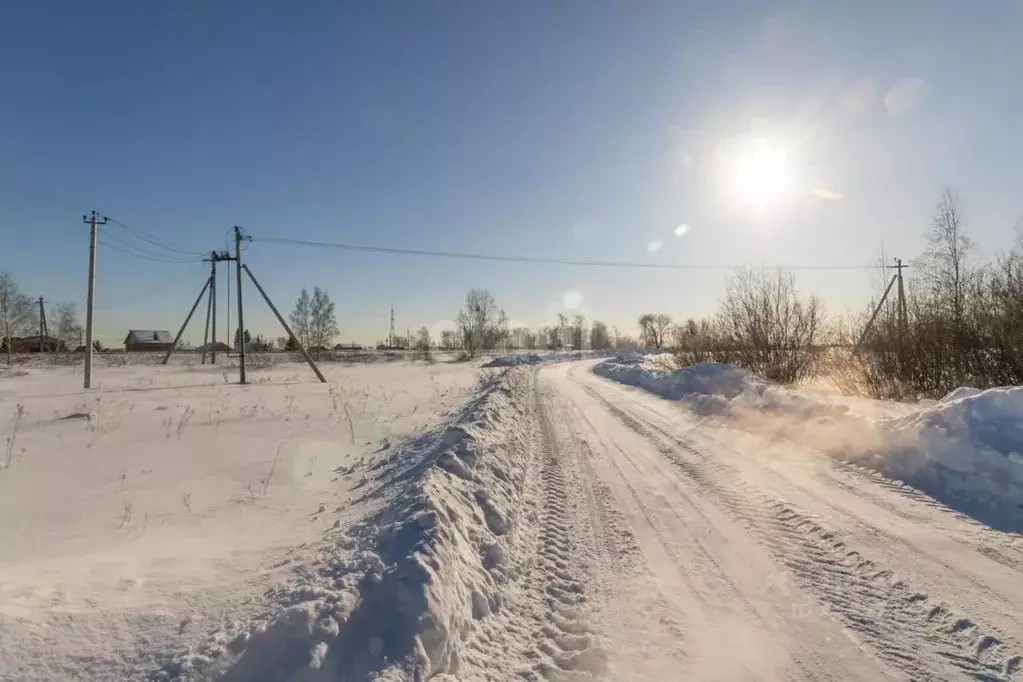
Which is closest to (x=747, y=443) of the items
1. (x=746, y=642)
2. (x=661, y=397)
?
(x=746, y=642)

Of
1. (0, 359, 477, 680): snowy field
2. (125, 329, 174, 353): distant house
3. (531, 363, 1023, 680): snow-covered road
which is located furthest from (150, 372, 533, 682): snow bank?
(125, 329, 174, 353): distant house

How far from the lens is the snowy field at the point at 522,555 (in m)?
2.92

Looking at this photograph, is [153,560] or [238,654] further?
[153,560]

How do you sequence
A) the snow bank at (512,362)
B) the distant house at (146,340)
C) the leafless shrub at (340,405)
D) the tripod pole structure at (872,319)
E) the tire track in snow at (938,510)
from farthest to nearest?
the distant house at (146,340) < the snow bank at (512,362) < the tripod pole structure at (872,319) < the leafless shrub at (340,405) < the tire track in snow at (938,510)

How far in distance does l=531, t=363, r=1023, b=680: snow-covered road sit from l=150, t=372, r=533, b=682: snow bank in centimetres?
56

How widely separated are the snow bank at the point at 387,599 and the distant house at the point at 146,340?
102896mm

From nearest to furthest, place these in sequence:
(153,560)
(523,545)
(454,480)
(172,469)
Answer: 1. (153,560)
2. (523,545)
3. (454,480)
4. (172,469)

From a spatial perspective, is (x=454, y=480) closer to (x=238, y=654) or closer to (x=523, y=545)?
(x=523, y=545)

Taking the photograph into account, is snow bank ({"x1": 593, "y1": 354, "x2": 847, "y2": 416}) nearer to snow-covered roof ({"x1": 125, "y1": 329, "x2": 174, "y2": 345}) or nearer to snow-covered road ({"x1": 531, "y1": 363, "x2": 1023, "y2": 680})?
snow-covered road ({"x1": 531, "y1": 363, "x2": 1023, "y2": 680})

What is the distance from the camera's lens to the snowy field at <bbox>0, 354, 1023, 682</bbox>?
2.92m

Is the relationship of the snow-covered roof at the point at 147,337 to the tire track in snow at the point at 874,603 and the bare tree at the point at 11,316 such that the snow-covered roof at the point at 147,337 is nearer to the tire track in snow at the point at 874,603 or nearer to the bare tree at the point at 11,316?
the bare tree at the point at 11,316

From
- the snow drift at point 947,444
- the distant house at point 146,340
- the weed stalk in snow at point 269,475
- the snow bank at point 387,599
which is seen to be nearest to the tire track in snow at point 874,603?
the snow drift at point 947,444

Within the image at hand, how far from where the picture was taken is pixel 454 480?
5.90 m

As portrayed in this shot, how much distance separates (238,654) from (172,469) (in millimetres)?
5974
